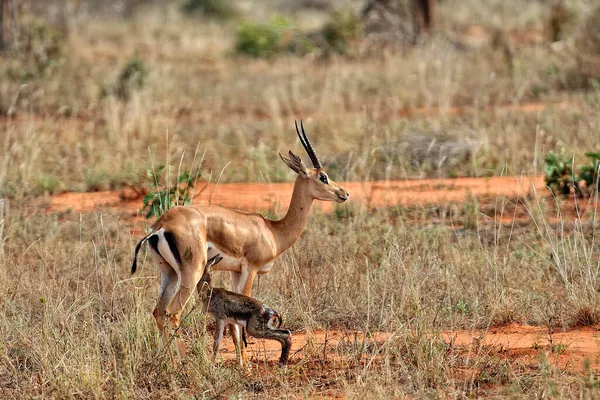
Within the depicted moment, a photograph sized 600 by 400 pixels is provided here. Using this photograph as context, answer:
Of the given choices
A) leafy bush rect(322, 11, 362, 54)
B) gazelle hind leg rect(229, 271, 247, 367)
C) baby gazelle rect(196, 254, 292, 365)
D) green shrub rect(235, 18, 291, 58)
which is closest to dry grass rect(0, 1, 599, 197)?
green shrub rect(235, 18, 291, 58)

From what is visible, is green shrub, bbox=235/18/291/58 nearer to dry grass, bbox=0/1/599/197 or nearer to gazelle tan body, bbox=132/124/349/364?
dry grass, bbox=0/1/599/197

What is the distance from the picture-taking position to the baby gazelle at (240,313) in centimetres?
620

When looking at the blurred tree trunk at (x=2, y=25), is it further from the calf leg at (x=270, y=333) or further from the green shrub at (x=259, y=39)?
the calf leg at (x=270, y=333)

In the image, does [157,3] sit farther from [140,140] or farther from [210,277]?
[210,277]

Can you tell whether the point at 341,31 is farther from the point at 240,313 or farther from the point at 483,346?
the point at 240,313

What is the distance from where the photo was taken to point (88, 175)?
39.8 ft

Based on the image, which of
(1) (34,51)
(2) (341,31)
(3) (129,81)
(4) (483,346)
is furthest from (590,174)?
(2) (341,31)

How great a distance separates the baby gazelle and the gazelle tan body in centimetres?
15

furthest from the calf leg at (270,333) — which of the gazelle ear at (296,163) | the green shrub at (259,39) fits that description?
the green shrub at (259,39)

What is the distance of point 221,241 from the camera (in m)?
6.49

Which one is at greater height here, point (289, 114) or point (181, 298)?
point (181, 298)

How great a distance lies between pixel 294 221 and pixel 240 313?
3.31 ft

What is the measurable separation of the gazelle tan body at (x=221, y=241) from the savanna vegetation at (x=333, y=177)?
0.90ft

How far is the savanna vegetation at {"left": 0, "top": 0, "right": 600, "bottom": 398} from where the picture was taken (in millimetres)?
6168
